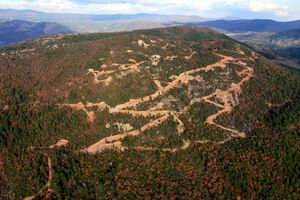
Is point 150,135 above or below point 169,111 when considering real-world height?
below

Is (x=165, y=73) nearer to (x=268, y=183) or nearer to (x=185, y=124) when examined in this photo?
(x=185, y=124)

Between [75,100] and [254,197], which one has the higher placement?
[75,100]

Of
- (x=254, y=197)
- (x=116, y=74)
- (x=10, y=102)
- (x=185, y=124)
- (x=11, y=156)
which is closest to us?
(x=254, y=197)

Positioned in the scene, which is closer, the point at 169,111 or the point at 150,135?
the point at 150,135

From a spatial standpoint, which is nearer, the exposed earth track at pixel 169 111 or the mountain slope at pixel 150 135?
the mountain slope at pixel 150 135

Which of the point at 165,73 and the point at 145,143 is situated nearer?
the point at 145,143

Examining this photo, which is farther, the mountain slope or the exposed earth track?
the exposed earth track

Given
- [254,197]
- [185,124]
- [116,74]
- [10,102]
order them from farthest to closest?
[116,74]
[10,102]
[185,124]
[254,197]

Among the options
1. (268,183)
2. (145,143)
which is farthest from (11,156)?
(268,183)
